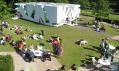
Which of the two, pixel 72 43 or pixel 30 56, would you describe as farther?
pixel 72 43

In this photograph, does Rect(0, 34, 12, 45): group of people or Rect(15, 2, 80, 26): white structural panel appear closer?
Rect(0, 34, 12, 45): group of people

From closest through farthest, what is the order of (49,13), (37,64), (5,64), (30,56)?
(5,64), (37,64), (30,56), (49,13)

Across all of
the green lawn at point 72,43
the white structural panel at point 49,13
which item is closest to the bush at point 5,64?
the green lawn at point 72,43

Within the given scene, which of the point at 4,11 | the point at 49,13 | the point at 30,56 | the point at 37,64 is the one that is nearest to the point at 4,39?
the point at 30,56

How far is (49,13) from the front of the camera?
38188 mm

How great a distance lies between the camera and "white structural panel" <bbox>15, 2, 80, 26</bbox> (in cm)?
3766

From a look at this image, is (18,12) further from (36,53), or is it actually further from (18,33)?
(36,53)

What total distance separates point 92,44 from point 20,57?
939cm

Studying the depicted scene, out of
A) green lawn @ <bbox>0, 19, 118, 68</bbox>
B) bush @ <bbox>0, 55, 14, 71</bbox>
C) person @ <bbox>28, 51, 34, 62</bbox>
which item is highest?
bush @ <bbox>0, 55, 14, 71</bbox>

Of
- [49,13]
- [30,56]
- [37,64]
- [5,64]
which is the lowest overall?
[37,64]

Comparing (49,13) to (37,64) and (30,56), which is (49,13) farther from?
(37,64)

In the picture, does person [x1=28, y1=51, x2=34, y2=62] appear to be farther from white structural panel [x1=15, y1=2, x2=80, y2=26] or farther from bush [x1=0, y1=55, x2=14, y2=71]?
white structural panel [x1=15, y1=2, x2=80, y2=26]

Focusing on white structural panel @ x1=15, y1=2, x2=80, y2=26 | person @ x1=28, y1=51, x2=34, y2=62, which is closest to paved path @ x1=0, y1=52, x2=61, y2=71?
person @ x1=28, y1=51, x2=34, y2=62

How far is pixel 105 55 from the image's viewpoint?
24484mm
